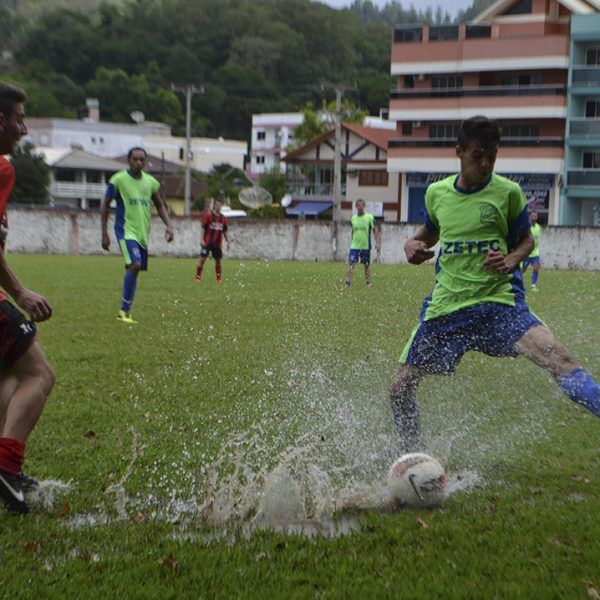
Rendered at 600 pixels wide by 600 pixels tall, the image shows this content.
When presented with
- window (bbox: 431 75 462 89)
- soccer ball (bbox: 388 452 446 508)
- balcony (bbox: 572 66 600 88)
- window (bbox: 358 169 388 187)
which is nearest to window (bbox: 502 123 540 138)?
balcony (bbox: 572 66 600 88)

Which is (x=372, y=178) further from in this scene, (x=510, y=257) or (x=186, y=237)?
(x=510, y=257)

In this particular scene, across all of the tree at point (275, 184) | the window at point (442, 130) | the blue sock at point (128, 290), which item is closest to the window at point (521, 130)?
the window at point (442, 130)

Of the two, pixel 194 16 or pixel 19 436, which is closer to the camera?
pixel 19 436

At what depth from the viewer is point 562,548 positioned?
385 centimetres

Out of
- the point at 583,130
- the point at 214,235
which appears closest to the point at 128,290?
the point at 214,235

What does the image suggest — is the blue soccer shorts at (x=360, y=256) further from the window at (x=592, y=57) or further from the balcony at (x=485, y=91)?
the window at (x=592, y=57)

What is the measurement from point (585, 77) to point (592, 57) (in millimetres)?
1673

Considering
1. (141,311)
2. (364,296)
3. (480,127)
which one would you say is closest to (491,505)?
(480,127)

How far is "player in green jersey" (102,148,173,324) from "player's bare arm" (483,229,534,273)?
7526 millimetres

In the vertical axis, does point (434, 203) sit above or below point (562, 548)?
above

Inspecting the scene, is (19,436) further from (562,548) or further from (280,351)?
(280,351)

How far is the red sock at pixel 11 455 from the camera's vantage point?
4168 mm

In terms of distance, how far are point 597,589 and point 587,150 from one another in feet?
172

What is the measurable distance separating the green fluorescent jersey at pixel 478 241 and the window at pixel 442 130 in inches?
2062
